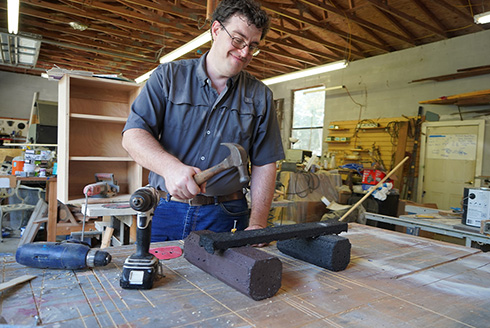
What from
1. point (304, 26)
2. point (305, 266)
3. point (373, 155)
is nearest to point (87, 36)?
point (304, 26)

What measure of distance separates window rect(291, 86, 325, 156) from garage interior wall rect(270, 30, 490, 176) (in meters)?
0.38

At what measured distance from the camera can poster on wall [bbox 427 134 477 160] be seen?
6.49m

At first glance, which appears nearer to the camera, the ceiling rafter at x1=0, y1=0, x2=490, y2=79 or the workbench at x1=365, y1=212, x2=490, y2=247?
the workbench at x1=365, y1=212, x2=490, y2=247

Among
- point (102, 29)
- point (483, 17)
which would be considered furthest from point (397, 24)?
point (102, 29)

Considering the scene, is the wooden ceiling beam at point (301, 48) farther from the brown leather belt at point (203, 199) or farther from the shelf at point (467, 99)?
the brown leather belt at point (203, 199)

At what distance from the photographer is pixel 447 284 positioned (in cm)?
100

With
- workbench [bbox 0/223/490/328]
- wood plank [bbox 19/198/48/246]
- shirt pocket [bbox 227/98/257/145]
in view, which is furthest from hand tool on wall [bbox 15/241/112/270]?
wood plank [bbox 19/198/48/246]

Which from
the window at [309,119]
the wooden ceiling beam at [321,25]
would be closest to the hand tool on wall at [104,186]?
the wooden ceiling beam at [321,25]

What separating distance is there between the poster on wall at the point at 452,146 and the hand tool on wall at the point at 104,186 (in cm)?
654

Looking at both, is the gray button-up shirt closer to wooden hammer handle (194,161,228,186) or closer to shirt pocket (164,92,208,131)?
shirt pocket (164,92,208,131)

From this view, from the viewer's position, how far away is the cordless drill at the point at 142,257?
2.74ft

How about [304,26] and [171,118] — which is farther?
[304,26]

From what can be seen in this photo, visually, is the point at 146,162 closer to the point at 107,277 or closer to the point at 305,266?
the point at 107,277

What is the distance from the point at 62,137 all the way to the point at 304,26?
5839 mm
